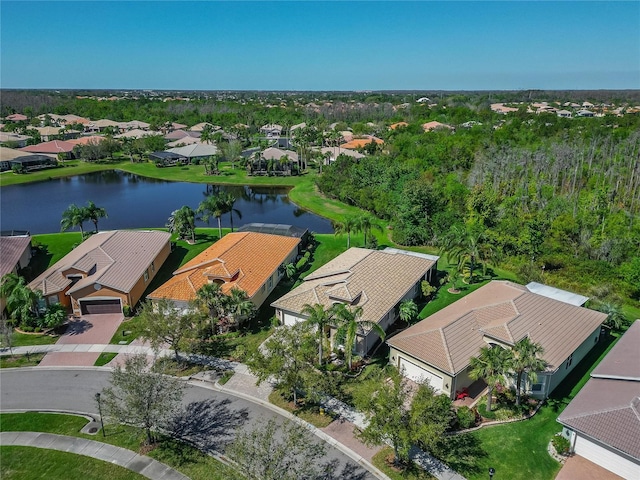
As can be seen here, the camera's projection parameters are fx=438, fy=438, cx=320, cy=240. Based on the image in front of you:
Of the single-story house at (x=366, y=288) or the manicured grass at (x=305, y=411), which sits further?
the single-story house at (x=366, y=288)

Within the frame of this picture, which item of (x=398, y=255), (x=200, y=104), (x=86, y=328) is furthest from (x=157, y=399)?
(x=200, y=104)

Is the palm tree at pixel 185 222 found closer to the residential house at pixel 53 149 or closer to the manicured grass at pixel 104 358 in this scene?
the manicured grass at pixel 104 358

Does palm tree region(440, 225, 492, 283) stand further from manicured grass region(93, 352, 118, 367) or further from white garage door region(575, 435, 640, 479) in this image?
manicured grass region(93, 352, 118, 367)

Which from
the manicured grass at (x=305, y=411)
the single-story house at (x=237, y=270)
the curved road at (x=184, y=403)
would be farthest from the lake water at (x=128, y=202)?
the manicured grass at (x=305, y=411)

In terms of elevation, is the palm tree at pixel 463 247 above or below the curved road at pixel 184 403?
above

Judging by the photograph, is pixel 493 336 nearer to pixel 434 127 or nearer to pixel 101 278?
pixel 101 278

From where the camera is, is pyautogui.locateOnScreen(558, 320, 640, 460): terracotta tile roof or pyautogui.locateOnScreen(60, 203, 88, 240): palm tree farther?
pyautogui.locateOnScreen(60, 203, 88, 240): palm tree

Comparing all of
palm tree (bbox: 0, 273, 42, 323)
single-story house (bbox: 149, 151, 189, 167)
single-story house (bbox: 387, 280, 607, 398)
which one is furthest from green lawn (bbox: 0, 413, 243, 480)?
single-story house (bbox: 149, 151, 189, 167)
